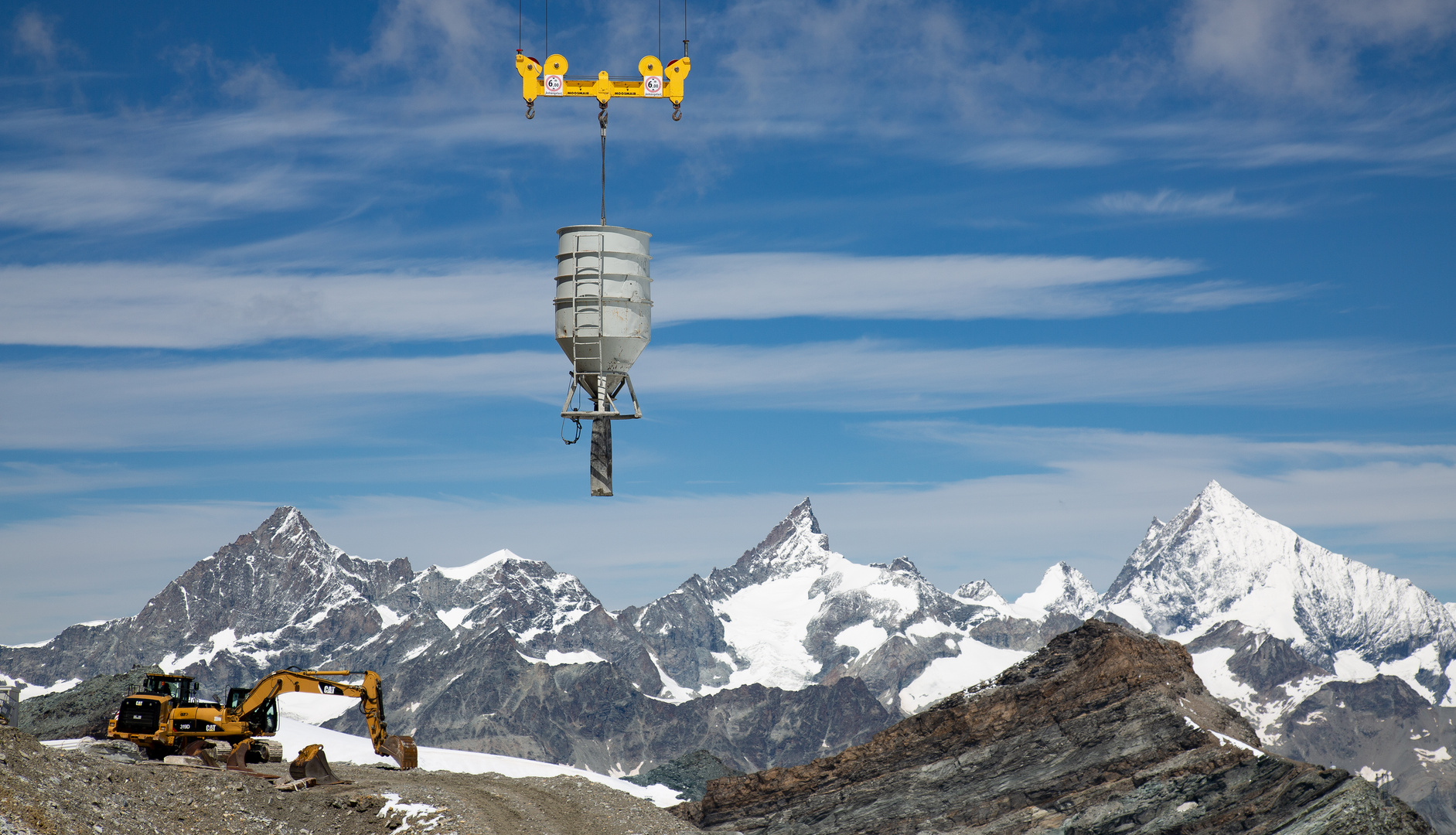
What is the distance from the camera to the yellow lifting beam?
41.1 meters

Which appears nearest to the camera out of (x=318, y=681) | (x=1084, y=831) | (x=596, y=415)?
(x=596, y=415)

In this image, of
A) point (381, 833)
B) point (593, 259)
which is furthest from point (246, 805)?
point (593, 259)

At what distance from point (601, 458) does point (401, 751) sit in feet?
75.4

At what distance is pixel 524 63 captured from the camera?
138 feet

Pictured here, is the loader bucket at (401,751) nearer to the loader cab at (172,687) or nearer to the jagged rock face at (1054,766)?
the loader cab at (172,687)

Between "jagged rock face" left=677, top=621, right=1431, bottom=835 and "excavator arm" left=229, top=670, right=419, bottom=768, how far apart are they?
5048 cm

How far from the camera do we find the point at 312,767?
46156 mm

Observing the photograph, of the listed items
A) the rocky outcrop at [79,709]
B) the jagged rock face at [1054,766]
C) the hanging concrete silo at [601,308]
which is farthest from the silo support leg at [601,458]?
the jagged rock face at [1054,766]

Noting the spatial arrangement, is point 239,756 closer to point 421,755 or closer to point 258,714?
point 258,714

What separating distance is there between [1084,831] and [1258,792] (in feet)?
44.4

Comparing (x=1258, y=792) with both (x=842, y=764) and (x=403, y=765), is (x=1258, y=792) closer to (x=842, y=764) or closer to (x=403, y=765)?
(x=842, y=764)

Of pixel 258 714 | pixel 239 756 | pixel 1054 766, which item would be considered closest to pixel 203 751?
pixel 239 756

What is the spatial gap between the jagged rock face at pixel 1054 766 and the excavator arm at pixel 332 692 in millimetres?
50482

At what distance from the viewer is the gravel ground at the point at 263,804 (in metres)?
31.8
